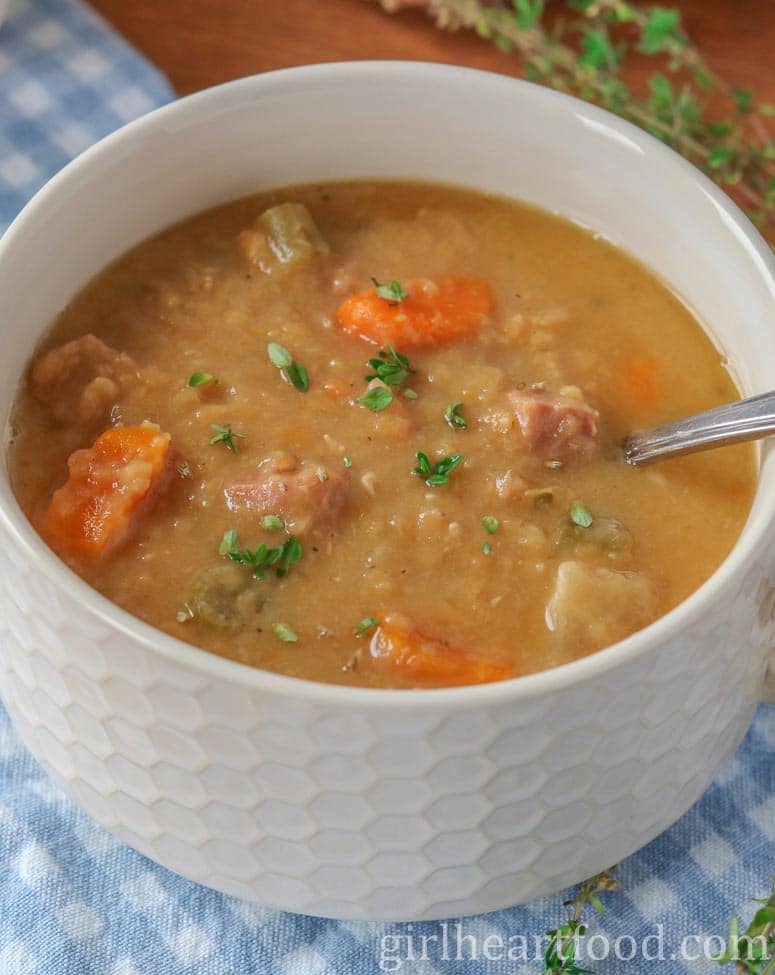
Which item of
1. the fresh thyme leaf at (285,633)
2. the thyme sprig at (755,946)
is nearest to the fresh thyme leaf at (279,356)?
the fresh thyme leaf at (285,633)

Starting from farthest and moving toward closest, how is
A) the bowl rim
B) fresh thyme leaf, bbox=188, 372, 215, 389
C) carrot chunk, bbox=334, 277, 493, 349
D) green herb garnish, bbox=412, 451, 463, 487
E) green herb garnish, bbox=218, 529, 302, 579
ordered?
carrot chunk, bbox=334, 277, 493, 349 < fresh thyme leaf, bbox=188, 372, 215, 389 < green herb garnish, bbox=412, 451, 463, 487 < green herb garnish, bbox=218, 529, 302, 579 < the bowl rim

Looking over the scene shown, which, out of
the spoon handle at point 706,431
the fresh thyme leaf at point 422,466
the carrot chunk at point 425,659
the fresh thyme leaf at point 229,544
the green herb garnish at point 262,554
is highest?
the spoon handle at point 706,431

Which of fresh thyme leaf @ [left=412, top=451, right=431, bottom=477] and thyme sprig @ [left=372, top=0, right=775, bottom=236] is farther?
thyme sprig @ [left=372, top=0, right=775, bottom=236]

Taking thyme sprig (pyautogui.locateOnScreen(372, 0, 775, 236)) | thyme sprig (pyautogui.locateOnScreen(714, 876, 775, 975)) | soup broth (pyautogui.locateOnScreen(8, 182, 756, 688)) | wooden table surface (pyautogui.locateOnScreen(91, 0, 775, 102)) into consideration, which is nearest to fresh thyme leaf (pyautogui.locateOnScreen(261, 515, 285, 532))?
soup broth (pyautogui.locateOnScreen(8, 182, 756, 688))

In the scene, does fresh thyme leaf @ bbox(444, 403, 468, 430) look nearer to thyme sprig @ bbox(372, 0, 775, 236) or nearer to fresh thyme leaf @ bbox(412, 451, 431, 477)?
fresh thyme leaf @ bbox(412, 451, 431, 477)

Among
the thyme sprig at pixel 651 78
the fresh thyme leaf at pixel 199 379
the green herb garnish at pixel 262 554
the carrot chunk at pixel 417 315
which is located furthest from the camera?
the thyme sprig at pixel 651 78

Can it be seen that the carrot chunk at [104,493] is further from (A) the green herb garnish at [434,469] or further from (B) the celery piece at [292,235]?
(B) the celery piece at [292,235]

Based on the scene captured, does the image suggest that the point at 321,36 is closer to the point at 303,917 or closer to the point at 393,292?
the point at 393,292
